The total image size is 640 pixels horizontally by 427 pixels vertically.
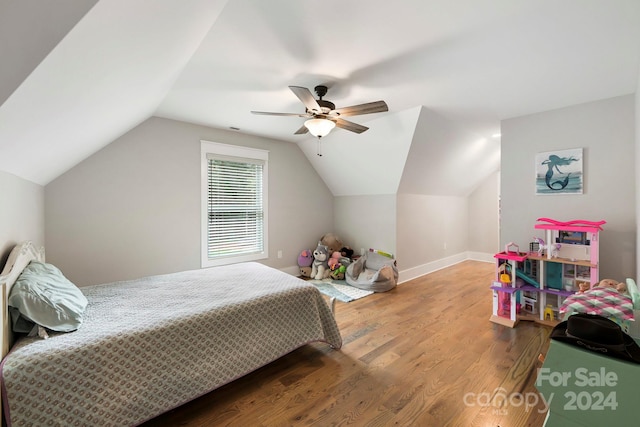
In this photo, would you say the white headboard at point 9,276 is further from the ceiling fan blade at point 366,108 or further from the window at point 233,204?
the ceiling fan blade at point 366,108

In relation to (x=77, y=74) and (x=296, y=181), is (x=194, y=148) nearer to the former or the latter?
(x=296, y=181)

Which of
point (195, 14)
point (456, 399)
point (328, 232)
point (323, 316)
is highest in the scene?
point (195, 14)

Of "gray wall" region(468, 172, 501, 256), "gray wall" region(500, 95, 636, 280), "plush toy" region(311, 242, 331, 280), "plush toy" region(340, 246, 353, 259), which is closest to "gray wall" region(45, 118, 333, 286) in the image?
"plush toy" region(311, 242, 331, 280)

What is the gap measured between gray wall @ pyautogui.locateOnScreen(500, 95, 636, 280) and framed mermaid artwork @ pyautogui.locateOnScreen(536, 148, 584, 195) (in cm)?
6

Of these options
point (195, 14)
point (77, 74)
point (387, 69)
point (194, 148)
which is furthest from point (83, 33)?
point (194, 148)

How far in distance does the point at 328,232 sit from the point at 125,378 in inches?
165

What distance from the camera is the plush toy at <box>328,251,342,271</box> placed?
4.60m

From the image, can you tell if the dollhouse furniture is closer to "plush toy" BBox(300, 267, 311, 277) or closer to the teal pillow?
"plush toy" BBox(300, 267, 311, 277)

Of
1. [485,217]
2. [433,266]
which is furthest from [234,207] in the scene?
[485,217]

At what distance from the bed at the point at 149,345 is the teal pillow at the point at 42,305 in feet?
0.17

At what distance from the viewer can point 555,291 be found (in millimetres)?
2740

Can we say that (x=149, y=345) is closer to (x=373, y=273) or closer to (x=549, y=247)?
(x=373, y=273)

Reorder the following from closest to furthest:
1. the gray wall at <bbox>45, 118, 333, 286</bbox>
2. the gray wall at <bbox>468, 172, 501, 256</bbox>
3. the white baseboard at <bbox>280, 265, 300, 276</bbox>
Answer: the gray wall at <bbox>45, 118, 333, 286</bbox>
the white baseboard at <bbox>280, 265, 300, 276</bbox>
the gray wall at <bbox>468, 172, 501, 256</bbox>

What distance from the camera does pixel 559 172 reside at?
117 inches
